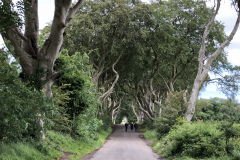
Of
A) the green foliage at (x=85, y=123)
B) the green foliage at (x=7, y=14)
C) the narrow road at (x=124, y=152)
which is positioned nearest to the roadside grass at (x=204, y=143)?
the narrow road at (x=124, y=152)

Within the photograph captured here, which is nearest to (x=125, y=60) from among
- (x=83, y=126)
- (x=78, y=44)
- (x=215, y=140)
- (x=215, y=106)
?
(x=78, y=44)

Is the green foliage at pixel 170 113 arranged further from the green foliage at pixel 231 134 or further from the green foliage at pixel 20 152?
the green foliage at pixel 20 152

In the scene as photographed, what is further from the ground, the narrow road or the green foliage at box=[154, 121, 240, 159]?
the green foliage at box=[154, 121, 240, 159]

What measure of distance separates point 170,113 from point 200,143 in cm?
826

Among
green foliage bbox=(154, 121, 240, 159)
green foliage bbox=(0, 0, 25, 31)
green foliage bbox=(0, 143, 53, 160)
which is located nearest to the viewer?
green foliage bbox=(0, 0, 25, 31)

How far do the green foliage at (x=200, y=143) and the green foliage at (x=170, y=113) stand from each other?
4.69 m

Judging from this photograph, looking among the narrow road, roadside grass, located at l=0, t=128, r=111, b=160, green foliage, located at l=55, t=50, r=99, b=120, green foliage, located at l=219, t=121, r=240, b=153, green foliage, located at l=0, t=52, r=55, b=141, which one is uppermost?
green foliage, located at l=55, t=50, r=99, b=120

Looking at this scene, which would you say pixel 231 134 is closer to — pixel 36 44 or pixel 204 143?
pixel 204 143

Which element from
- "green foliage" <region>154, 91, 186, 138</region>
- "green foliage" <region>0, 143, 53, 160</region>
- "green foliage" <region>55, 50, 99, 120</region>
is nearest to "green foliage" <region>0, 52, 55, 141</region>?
"green foliage" <region>0, 143, 53, 160</region>

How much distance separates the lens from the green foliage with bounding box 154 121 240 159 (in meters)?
11.0

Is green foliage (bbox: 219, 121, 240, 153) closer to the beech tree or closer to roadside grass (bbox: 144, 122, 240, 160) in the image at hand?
roadside grass (bbox: 144, 122, 240, 160)

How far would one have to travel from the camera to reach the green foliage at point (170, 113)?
1945 cm

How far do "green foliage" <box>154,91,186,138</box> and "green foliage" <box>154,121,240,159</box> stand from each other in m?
4.69

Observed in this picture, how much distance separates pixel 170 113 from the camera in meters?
19.9
